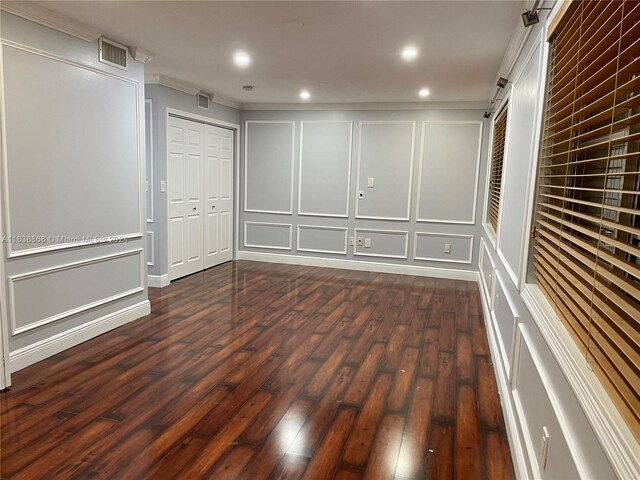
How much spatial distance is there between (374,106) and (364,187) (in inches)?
45.0

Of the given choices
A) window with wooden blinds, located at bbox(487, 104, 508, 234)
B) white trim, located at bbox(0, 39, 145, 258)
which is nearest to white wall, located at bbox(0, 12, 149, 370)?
white trim, located at bbox(0, 39, 145, 258)

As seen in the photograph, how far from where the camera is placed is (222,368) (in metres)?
3.16

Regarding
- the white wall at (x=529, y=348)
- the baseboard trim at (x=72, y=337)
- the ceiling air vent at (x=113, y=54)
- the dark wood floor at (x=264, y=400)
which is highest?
the ceiling air vent at (x=113, y=54)

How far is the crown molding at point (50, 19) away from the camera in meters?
2.80

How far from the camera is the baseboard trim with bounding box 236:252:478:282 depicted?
245 inches

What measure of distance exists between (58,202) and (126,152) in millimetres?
813

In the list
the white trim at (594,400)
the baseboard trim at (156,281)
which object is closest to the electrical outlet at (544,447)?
the white trim at (594,400)

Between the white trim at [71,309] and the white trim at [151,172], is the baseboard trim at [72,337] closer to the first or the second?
the white trim at [71,309]

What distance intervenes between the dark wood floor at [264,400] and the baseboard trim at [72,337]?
8 cm

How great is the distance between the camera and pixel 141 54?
3.86 m

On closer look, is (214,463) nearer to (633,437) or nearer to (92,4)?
(633,437)

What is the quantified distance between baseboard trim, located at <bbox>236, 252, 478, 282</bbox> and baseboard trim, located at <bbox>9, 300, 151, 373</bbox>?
114 inches

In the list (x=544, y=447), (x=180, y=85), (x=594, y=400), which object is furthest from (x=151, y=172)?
(x=594, y=400)

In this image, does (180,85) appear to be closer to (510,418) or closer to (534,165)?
(534,165)
